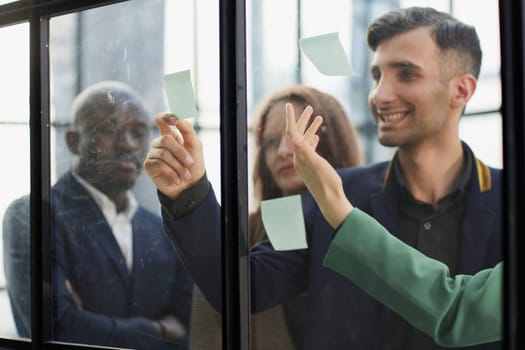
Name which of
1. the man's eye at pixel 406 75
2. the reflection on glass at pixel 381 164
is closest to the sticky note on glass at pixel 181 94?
the reflection on glass at pixel 381 164

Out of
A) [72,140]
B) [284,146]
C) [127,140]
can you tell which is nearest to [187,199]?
[127,140]

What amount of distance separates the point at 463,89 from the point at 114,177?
1.73 m

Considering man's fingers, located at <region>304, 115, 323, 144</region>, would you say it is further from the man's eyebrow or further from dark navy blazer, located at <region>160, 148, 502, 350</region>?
the man's eyebrow

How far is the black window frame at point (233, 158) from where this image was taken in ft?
7.85

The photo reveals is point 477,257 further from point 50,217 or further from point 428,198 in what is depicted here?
point 50,217

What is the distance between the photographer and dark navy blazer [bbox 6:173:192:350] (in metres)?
3.33

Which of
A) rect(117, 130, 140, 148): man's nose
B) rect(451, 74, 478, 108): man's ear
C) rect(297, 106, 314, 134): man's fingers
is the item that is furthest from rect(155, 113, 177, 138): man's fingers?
rect(451, 74, 478, 108): man's ear

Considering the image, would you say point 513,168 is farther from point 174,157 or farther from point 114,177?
point 114,177

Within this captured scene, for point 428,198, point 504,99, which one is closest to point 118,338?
point 428,198

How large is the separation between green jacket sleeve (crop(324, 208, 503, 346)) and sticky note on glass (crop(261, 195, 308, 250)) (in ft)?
0.50

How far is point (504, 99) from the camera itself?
241 cm

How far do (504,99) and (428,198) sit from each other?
475mm

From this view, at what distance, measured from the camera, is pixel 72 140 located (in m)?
3.65

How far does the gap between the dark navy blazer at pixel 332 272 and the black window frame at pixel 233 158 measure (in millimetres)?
108
